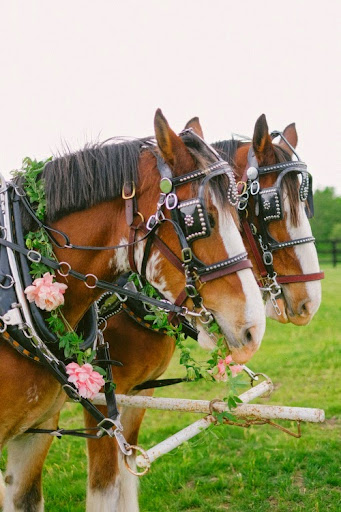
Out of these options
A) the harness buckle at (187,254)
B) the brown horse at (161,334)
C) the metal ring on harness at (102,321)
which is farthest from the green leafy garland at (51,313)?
the brown horse at (161,334)

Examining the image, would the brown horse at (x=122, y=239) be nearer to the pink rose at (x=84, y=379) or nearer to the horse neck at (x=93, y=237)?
the horse neck at (x=93, y=237)

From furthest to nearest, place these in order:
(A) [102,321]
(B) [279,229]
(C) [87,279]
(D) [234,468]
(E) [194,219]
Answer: (D) [234,468]
(B) [279,229]
(A) [102,321]
(C) [87,279]
(E) [194,219]

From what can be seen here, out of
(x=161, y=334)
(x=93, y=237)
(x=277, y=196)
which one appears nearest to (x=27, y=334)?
(x=93, y=237)

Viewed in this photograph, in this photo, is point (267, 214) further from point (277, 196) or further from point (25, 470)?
point (25, 470)

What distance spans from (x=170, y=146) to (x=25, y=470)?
1.79 metres

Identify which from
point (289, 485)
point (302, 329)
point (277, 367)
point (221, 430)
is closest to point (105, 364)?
point (289, 485)

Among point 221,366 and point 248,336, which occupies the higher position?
point 248,336

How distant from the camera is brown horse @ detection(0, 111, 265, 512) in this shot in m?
1.95

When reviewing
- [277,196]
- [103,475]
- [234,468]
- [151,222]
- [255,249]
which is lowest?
[234,468]

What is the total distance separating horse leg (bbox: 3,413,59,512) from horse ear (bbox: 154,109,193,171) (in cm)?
142

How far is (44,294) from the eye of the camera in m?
1.99

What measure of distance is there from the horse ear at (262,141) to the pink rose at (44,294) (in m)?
1.63

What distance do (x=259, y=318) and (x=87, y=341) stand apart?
80cm

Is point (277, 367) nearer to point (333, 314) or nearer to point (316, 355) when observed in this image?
point (316, 355)
